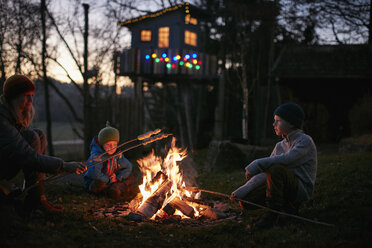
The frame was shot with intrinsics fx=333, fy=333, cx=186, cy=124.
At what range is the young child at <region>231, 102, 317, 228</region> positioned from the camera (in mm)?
4035

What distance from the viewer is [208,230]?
4.22 m

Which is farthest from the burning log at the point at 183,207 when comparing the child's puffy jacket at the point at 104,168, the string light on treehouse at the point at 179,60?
the string light on treehouse at the point at 179,60

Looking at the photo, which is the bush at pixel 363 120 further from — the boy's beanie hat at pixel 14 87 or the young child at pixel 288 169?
the boy's beanie hat at pixel 14 87

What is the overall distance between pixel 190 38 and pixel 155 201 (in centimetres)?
1682

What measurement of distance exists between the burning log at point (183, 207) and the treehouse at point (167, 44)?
35.8 feet

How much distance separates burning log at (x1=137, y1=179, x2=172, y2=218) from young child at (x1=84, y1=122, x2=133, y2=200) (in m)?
1.12

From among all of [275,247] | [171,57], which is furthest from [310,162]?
[171,57]

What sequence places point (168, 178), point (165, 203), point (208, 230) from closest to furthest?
point (208, 230) < point (165, 203) < point (168, 178)

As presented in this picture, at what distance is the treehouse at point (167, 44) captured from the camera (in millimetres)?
15336

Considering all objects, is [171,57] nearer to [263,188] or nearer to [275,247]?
[263,188]

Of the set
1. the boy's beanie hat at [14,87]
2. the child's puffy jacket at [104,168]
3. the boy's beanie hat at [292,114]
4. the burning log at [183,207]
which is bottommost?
the burning log at [183,207]

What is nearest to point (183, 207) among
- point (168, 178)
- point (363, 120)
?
point (168, 178)

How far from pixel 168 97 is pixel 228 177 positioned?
13.8 meters

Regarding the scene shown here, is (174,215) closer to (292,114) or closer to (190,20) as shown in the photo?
(292,114)
